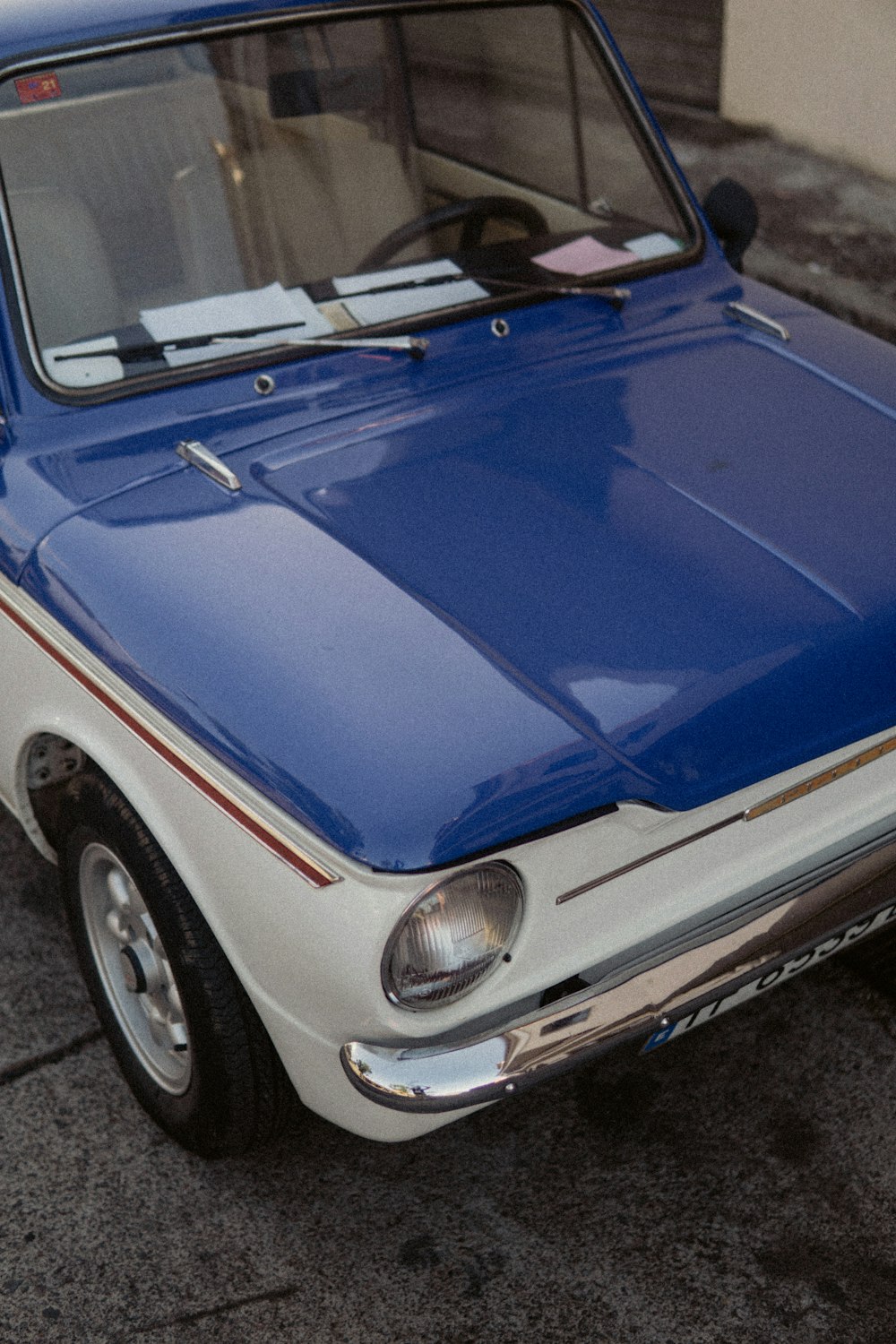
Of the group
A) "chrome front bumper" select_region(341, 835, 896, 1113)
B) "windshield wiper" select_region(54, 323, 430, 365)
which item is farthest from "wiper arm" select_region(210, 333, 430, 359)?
"chrome front bumper" select_region(341, 835, 896, 1113)

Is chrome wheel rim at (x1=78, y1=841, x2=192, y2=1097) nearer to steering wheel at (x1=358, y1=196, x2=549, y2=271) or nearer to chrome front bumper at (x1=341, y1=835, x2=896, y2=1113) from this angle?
chrome front bumper at (x1=341, y1=835, x2=896, y2=1113)

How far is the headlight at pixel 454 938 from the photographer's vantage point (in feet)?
6.25

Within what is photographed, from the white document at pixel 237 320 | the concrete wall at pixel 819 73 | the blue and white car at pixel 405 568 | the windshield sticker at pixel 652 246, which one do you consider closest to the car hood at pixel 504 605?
the blue and white car at pixel 405 568

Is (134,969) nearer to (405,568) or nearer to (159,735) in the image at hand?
(159,735)

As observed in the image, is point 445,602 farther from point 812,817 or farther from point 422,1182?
point 422,1182

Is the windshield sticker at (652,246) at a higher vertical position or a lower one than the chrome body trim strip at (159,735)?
higher

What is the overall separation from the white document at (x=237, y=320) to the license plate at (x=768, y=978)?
1.45 metres

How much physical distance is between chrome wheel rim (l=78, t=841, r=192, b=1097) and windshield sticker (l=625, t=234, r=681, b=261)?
1.76 m

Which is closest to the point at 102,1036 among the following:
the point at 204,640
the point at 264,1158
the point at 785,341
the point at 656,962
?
the point at 264,1158

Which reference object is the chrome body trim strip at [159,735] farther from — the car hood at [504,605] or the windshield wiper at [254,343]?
the windshield wiper at [254,343]

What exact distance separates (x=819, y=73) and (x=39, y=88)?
5.57 metres

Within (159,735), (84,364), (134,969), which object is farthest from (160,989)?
(84,364)

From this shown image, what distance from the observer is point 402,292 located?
2.89 metres

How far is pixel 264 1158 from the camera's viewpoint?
2582mm
